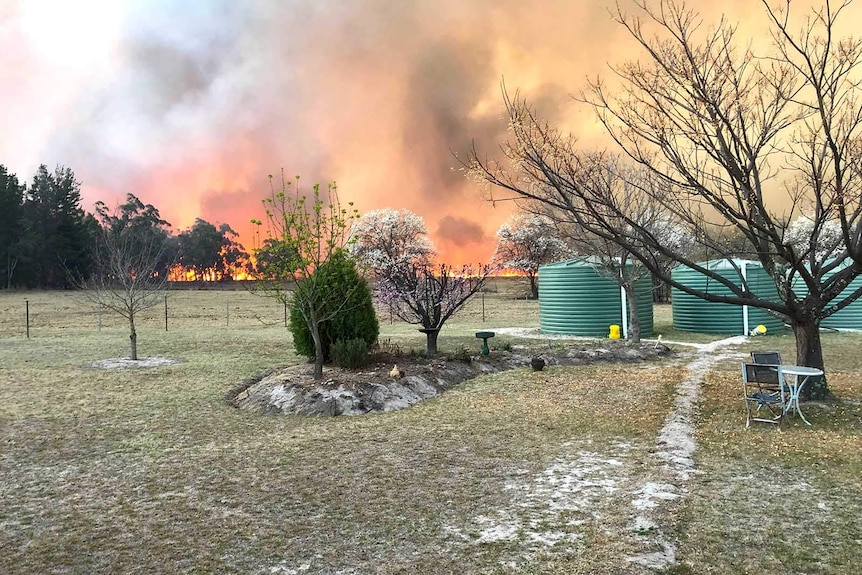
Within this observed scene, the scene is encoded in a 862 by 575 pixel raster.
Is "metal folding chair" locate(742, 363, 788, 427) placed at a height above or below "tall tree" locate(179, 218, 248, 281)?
below

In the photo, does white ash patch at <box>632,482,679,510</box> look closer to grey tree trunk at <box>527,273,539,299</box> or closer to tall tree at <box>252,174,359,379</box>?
tall tree at <box>252,174,359,379</box>

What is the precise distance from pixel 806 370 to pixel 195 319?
2687 centimetres

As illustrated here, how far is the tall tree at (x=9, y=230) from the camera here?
46.9m

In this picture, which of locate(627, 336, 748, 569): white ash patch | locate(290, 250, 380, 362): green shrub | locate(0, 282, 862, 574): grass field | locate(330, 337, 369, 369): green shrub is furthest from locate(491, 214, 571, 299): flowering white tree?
locate(627, 336, 748, 569): white ash patch

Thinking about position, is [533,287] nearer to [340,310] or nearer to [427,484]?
[340,310]

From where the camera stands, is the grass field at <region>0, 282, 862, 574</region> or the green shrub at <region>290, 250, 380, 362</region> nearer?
the grass field at <region>0, 282, 862, 574</region>

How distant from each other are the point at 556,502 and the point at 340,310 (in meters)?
6.65

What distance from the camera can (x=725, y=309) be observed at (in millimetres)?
18859

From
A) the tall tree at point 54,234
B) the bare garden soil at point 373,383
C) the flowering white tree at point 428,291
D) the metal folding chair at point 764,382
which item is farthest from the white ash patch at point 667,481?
the tall tree at point 54,234

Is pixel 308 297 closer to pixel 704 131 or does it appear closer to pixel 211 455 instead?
pixel 211 455

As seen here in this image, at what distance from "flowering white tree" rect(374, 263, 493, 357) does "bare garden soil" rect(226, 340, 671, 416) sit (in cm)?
93

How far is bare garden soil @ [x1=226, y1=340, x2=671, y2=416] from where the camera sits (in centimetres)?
849

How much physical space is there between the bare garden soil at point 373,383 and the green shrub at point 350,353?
16cm

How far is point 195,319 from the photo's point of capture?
1139 inches
